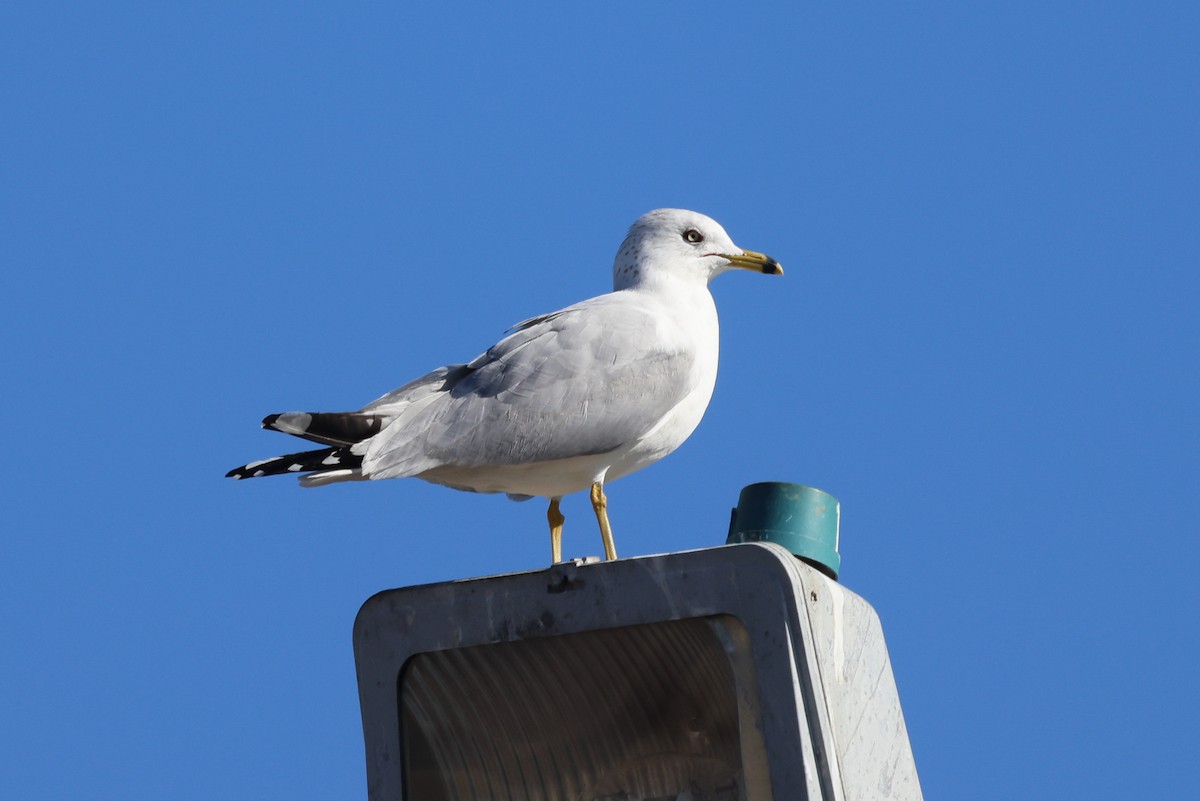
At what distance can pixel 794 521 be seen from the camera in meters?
5.98

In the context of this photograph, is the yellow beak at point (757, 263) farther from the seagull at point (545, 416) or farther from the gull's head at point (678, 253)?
the seagull at point (545, 416)

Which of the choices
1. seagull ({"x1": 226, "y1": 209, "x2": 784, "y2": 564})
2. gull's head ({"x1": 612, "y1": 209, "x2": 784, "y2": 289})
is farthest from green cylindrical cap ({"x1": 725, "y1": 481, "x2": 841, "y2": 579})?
gull's head ({"x1": 612, "y1": 209, "x2": 784, "y2": 289})

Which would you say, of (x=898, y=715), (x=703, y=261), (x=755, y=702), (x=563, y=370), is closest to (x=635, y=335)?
(x=563, y=370)

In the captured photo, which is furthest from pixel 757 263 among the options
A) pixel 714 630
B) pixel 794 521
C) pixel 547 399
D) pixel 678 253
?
A: pixel 714 630

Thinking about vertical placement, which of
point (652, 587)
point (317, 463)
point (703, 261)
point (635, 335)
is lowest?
point (652, 587)

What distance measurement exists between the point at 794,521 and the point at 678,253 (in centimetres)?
238

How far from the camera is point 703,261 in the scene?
804cm

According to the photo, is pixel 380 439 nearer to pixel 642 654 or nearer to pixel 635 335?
pixel 635 335

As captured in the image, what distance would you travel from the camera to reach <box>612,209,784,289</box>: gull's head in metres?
7.93

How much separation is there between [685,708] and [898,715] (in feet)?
2.84

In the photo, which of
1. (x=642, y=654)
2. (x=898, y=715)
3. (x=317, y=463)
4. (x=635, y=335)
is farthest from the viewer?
(x=635, y=335)

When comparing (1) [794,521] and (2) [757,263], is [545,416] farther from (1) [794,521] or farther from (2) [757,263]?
(2) [757,263]

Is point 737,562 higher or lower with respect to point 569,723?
higher

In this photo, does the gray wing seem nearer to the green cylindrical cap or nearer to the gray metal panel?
the green cylindrical cap
